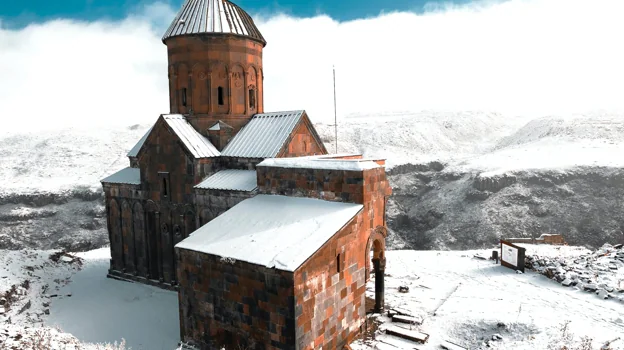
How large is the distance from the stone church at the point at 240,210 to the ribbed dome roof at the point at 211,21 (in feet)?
0.16

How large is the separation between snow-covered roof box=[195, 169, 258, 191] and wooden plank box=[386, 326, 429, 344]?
16.1 ft

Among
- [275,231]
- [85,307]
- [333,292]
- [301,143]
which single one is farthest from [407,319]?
[85,307]

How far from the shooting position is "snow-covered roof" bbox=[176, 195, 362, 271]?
287 inches

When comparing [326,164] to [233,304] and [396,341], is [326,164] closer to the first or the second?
[233,304]

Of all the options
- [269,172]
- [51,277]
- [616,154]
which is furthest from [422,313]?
[616,154]

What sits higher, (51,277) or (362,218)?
(362,218)

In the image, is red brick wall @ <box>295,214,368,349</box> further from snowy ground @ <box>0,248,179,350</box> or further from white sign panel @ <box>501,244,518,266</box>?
white sign panel @ <box>501,244,518,266</box>

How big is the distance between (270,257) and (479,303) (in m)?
6.31

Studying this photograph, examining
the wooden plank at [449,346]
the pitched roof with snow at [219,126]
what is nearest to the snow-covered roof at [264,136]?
the pitched roof with snow at [219,126]

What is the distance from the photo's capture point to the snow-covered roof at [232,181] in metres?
11.0

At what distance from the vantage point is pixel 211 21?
13.4 m

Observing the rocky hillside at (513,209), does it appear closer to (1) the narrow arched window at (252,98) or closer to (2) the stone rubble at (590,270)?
(2) the stone rubble at (590,270)

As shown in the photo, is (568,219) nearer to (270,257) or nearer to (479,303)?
(479,303)

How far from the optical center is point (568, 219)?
2466 cm
